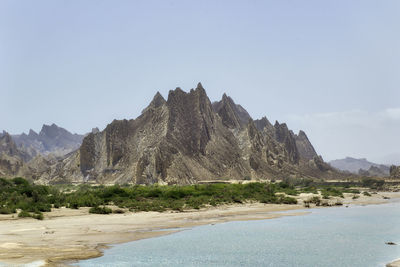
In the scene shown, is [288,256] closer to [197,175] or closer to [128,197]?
[128,197]

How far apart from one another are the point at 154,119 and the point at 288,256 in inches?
5444

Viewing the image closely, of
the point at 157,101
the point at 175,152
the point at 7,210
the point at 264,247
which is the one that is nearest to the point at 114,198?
the point at 7,210

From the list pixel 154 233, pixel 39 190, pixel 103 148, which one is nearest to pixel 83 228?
pixel 154 233

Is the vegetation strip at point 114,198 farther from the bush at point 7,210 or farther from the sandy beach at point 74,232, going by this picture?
the sandy beach at point 74,232

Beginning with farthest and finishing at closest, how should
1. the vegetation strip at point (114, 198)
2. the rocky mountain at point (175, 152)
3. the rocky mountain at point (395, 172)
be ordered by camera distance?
the rocky mountain at point (175, 152)
the rocky mountain at point (395, 172)
the vegetation strip at point (114, 198)

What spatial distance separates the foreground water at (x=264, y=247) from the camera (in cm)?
1495

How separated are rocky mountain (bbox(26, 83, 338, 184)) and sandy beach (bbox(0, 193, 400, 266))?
294 feet

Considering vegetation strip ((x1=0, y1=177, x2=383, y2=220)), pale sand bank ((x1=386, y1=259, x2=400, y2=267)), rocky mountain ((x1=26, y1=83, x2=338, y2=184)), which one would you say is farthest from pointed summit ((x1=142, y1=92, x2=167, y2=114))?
pale sand bank ((x1=386, y1=259, x2=400, y2=267))

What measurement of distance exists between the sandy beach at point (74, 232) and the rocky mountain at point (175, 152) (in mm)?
89657

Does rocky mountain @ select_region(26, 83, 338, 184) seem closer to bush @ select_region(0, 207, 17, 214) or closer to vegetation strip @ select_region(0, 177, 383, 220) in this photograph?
vegetation strip @ select_region(0, 177, 383, 220)

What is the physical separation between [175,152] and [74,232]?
11476 centimetres

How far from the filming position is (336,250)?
17.4m

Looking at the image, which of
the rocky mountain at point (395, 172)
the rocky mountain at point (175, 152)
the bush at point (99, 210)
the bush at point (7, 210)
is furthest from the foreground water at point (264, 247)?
the rocky mountain at point (395, 172)

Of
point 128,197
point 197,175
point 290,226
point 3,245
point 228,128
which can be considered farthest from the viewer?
point 228,128
